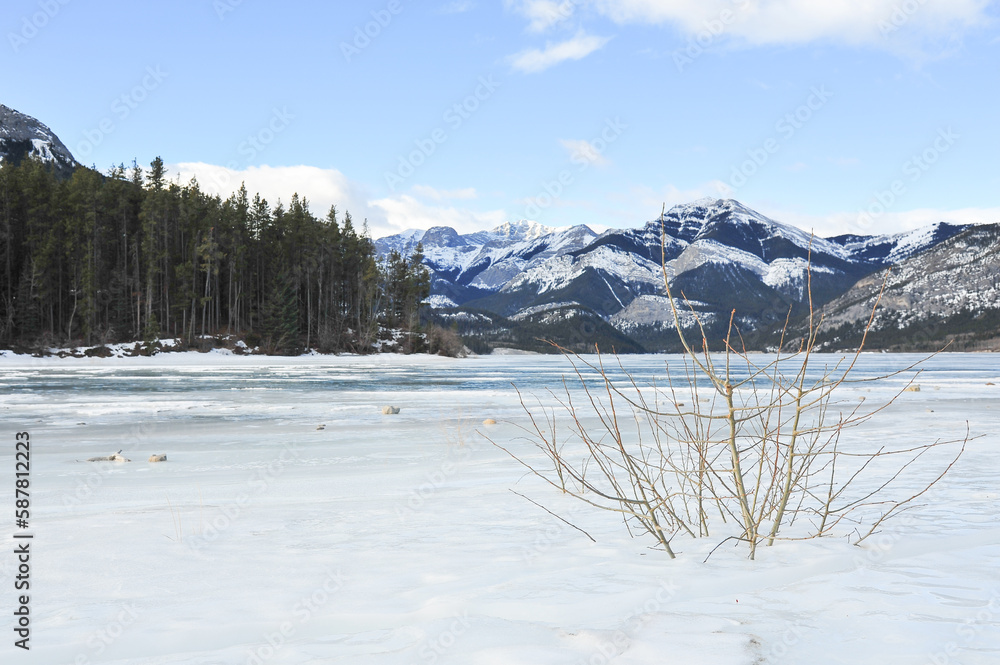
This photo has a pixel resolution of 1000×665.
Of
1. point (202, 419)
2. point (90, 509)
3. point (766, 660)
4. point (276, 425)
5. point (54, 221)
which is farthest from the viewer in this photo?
point (54, 221)

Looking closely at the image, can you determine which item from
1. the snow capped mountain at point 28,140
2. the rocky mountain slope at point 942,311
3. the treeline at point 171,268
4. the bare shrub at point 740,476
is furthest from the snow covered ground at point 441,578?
the rocky mountain slope at point 942,311

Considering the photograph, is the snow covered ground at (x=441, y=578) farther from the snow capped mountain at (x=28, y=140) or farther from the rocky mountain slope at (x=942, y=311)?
the rocky mountain slope at (x=942, y=311)

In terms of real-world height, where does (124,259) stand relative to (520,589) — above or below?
above

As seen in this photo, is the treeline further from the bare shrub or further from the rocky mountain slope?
the rocky mountain slope

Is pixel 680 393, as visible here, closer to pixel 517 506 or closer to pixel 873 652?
pixel 517 506

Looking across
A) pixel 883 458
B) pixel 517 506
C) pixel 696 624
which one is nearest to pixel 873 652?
pixel 696 624

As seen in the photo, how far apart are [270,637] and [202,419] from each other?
12.4m

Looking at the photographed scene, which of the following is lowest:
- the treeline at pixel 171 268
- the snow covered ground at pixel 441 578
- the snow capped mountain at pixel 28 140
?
the snow covered ground at pixel 441 578

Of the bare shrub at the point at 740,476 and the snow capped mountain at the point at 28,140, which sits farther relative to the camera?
the snow capped mountain at the point at 28,140

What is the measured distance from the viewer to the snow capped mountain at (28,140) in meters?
136

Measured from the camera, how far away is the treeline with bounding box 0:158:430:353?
182 ft

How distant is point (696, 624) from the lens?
10.0 ft

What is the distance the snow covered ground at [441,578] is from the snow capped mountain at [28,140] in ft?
521

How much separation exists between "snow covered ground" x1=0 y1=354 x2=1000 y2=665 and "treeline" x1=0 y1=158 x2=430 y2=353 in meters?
55.4
